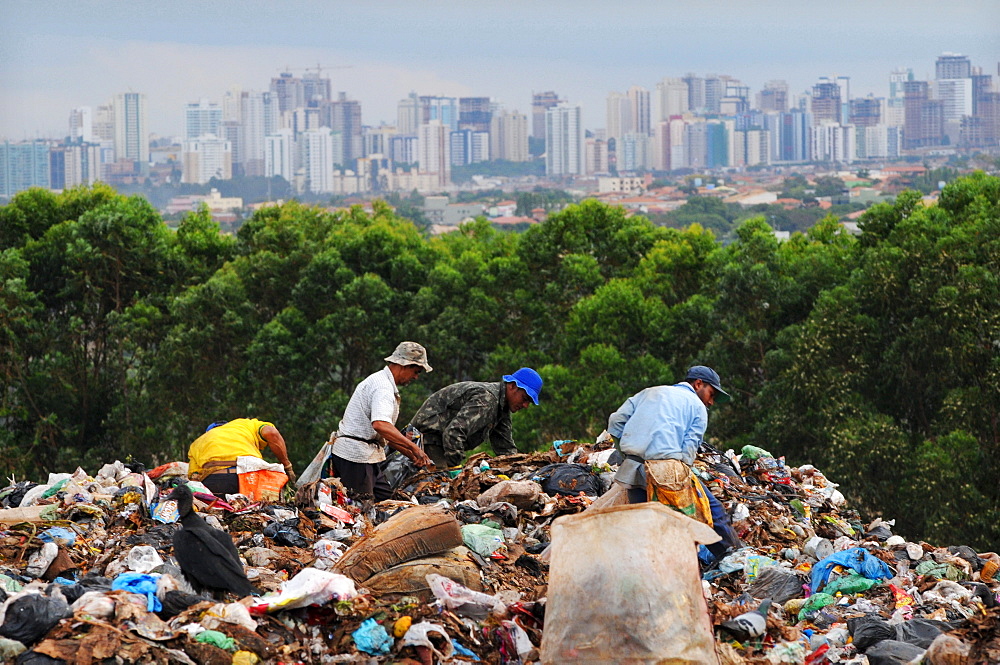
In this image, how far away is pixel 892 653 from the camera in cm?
546

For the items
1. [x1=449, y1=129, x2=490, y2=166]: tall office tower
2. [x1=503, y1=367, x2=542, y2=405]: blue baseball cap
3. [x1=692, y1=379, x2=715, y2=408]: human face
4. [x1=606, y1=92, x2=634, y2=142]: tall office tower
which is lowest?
[x1=503, y1=367, x2=542, y2=405]: blue baseball cap

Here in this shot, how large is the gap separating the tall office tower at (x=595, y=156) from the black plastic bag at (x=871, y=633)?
147 m

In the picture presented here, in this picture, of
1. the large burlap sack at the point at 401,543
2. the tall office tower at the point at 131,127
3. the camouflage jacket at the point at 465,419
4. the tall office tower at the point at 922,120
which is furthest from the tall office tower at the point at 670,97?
the large burlap sack at the point at 401,543

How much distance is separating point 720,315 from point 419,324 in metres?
5.55

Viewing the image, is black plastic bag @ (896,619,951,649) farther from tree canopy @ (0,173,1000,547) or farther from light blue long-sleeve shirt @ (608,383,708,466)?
tree canopy @ (0,173,1000,547)

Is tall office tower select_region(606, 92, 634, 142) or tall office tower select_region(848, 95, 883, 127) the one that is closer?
tall office tower select_region(848, 95, 883, 127)

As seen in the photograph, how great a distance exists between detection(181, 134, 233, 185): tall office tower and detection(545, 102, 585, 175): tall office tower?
41310 mm

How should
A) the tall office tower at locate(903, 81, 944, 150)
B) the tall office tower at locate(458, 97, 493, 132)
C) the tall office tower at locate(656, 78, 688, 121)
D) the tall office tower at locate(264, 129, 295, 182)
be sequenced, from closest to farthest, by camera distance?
the tall office tower at locate(903, 81, 944, 150)
the tall office tower at locate(264, 129, 295, 182)
the tall office tower at locate(656, 78, 688, 121)
the tall office tower at locate(458, 97, 493, 132)

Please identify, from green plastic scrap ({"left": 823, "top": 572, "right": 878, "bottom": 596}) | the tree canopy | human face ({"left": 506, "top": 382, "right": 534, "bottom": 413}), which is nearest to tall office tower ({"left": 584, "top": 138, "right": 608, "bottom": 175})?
the tree canopy

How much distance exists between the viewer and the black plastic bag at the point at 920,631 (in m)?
5.61

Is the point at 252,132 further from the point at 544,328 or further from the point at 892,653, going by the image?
the point at 892,653

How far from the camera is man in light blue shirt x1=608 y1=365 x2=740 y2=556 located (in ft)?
21.3

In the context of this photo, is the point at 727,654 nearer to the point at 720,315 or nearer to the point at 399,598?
the point at 399,598

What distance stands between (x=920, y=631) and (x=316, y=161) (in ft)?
460
